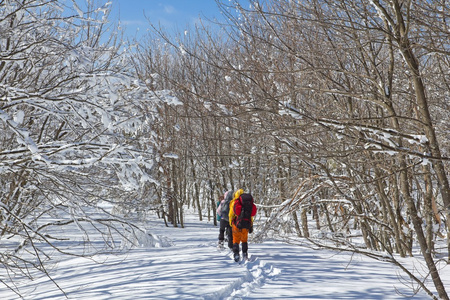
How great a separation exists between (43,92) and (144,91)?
1.30 m

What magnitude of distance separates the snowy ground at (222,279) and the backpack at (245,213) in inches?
28.4

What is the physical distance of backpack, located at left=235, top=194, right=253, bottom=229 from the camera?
24.3 ft

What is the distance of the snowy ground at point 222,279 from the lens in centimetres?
470

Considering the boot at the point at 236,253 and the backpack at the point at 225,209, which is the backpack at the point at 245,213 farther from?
the backpack at the point at 225,209

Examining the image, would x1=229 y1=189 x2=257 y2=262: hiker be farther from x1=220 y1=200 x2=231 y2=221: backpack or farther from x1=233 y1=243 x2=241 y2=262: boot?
x1=220 y1=200 x2=231 y2=221: backpack

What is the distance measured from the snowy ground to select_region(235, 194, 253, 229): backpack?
72 centimetres

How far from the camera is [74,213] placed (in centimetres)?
439

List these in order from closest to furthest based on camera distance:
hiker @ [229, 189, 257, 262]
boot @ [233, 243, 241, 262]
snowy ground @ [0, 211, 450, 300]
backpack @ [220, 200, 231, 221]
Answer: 1. snowy ground @ [0, 211, 450, 300]
2. boot @ [233, 243, 241, 262]
3. hiker @ [229, 189, 257, 262]
4. backpack @ [220, 200, 231, 221]

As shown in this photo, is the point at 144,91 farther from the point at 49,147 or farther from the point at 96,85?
the point at 49,147

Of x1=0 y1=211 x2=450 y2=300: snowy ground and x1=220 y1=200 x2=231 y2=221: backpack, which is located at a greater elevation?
x1=220 y1=200 x2=231 y2=221: backpack

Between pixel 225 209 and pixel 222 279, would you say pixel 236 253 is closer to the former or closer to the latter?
pixel 225 209

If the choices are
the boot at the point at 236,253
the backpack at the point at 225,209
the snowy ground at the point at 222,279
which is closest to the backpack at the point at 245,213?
the boot at the point at 236,253

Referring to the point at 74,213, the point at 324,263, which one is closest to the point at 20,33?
the point at 74,213

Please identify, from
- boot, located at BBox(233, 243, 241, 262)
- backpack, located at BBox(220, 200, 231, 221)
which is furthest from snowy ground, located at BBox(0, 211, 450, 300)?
backpack, located at BBox(220, 200, 231, 221)
